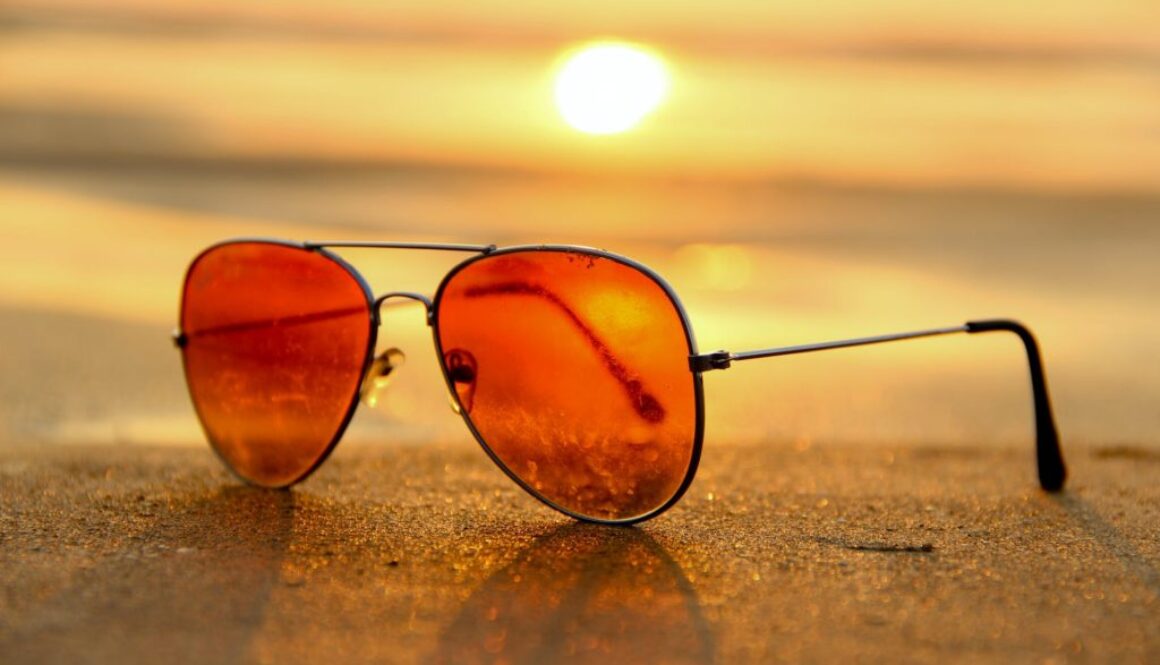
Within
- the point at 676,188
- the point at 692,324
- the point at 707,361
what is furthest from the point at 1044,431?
the point at 676,188

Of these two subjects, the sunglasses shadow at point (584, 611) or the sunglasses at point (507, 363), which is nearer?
the sunglasses shadow at point (584, 611)

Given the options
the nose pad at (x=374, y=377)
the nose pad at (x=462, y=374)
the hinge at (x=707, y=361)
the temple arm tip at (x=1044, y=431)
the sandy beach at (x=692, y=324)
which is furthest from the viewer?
the temple arm tip at (x=1044, y=431)

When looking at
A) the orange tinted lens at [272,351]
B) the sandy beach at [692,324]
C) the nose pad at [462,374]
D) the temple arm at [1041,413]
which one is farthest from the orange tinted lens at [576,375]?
the temple arm at [1041,413]

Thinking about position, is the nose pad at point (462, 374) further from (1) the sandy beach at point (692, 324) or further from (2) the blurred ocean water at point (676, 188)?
(2) the blurred ocean water at point (676, 188)

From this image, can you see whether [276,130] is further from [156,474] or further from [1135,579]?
[1135,579]

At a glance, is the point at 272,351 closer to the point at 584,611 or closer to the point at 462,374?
the point at 462,374

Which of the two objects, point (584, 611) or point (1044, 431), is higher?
point (1044, 431)

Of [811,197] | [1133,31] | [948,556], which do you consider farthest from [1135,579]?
[1133,31]
